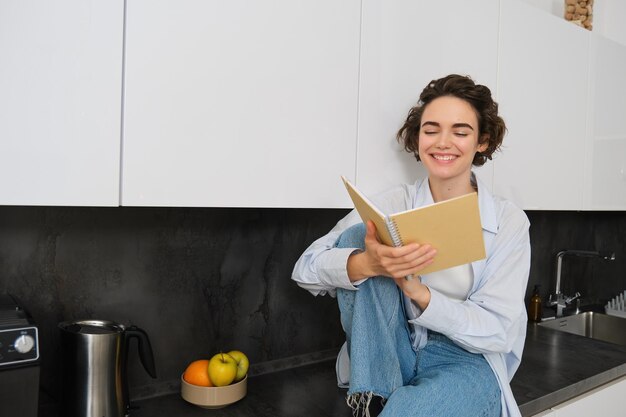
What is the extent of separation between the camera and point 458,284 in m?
1.36

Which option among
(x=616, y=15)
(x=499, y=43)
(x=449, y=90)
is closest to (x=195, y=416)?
(x=449, y=90)

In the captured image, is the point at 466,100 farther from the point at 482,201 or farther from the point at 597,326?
the point at 597,326

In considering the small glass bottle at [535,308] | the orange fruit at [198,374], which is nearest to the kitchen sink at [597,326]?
the small glass bottle at [535,308]

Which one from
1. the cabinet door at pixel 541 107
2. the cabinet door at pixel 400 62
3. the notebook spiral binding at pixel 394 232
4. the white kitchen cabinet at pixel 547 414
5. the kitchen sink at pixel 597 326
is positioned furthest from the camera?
the kitchen sink at pixel 597 326

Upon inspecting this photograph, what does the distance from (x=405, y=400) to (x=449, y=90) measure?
77 centimetres

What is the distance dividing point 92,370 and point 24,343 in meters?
0.27

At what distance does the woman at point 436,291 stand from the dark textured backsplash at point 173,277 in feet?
1.03

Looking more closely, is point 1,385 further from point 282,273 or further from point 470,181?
point 470,181

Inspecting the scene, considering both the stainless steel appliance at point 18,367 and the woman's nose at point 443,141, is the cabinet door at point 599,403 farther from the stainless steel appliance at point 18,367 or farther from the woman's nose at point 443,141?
the stainless steel appliance at point 18,367

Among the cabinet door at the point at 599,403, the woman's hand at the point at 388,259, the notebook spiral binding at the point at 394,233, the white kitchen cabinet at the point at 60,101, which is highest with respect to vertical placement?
the white kitchen cabinet at the point at 60,101

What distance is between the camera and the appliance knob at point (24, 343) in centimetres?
93

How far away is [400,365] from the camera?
4.36 feet

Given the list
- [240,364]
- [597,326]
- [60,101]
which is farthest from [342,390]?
[597,326]

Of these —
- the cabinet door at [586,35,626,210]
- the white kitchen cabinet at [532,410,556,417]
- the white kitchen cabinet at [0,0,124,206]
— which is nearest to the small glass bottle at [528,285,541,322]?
the cabinet door at [586,35,626,210]
